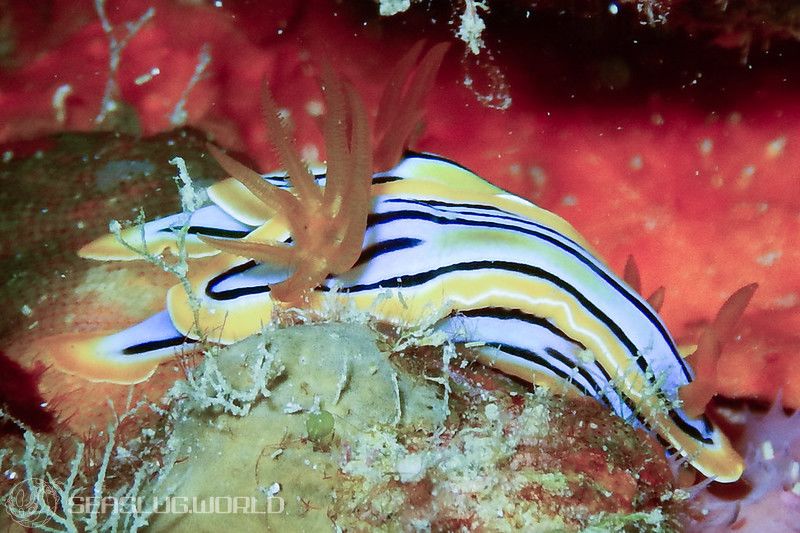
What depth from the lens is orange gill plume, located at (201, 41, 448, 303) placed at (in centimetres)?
234

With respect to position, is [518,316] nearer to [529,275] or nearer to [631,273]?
[529,275]

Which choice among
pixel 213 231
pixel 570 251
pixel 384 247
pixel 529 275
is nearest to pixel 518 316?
pixel 529 275

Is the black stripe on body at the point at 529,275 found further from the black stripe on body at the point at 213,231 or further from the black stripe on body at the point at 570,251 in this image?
the black stripe on body at the point at 213,231

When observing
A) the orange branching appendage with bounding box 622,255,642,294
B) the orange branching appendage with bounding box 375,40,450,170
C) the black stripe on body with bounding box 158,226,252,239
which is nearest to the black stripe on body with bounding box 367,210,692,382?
the orange branching appendage with bounding box 375,40,450,170

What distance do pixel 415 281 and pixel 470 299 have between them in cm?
25

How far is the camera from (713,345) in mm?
2711

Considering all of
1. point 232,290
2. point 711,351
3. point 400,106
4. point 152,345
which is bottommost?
point 152,345

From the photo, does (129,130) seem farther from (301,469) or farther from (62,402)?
(301,469)

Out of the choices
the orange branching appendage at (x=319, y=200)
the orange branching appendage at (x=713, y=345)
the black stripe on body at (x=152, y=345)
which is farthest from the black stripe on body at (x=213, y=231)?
the orange branching appendage at (x=713, y=345)

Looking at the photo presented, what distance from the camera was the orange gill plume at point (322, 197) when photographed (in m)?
2.34

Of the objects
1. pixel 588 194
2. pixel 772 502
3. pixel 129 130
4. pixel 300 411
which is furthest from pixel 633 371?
pixel 129 130

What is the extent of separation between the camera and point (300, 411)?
76.5 inches

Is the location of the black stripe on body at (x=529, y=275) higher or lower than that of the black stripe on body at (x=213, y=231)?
lower

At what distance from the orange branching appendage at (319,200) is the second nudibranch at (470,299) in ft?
0.40
